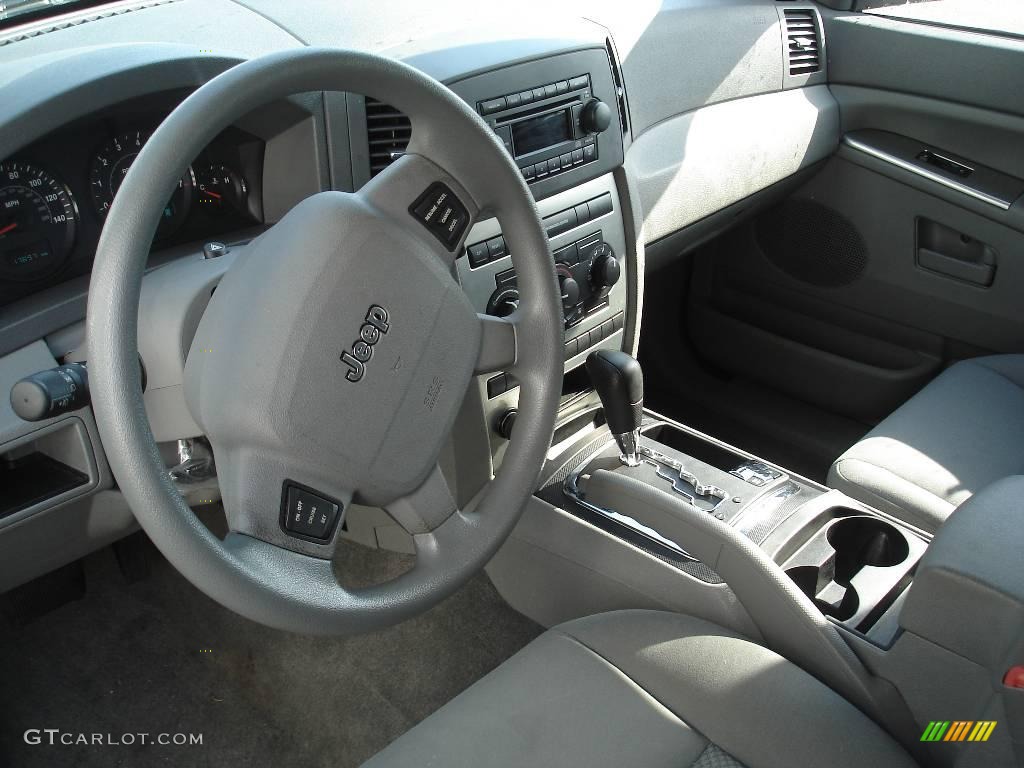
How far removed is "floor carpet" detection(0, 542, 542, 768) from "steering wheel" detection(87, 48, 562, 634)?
0.78 meters

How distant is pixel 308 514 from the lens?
95 centimetres

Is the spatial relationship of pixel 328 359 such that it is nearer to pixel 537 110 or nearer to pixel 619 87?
pixel 537 110

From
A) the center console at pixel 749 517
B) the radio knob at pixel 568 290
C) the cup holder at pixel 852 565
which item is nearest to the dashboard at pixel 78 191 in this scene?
the radio knob at pixel 568 290

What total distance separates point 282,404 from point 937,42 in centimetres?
180

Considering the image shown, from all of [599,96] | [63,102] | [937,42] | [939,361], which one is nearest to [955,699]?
[599,96]

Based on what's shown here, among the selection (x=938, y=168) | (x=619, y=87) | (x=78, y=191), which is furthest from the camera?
(x=938, y=168)

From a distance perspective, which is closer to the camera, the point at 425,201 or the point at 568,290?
the point at 425,201

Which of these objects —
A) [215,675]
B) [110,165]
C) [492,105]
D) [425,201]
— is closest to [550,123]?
[492,105]

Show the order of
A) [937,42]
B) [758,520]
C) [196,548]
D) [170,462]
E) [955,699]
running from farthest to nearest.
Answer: [937,42] < [758,520] < [170,462] < [955,699] < [196,548]

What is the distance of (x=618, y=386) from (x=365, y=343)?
537 mm

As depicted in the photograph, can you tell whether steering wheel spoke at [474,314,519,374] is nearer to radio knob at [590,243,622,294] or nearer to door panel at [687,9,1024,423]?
radio knob at [590,243,622,294]

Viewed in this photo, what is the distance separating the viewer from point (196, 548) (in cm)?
81

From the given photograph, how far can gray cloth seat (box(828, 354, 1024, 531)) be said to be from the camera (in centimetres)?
153

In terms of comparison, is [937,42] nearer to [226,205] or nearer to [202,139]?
[226,205]
